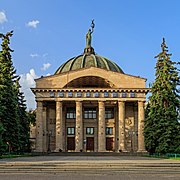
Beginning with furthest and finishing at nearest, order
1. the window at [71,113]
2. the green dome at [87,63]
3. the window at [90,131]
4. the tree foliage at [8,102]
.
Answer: the green dome at [87,63]
the window at [71,113]
the window at [90,131]
the tree foliage at [8,102]

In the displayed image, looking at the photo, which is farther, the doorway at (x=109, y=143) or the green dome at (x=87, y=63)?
the green dome at (x=87, y=63)

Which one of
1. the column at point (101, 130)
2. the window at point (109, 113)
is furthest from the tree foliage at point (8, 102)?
the window at point (109, 113)

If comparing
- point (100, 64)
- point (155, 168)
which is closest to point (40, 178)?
point (155, 168)

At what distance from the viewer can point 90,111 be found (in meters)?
54.2

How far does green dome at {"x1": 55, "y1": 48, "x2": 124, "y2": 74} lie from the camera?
58031 millimetres

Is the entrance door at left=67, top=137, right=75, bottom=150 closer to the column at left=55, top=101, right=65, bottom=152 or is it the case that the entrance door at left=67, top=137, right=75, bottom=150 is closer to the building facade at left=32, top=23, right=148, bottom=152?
the building facade at left=32, top=23, right=148, bottom=152

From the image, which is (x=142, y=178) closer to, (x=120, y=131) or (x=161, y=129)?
(x=161, y=129)

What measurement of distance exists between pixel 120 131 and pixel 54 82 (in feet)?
40.7

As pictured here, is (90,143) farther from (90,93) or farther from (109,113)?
(90,93)

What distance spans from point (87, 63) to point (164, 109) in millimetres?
25238

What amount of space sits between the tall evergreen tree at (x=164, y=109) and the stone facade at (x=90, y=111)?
1053 cm

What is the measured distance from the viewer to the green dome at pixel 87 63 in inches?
2285

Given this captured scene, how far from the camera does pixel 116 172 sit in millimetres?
15359

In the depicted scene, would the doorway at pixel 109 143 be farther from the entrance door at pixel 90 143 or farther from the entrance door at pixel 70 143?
the entrance door at pixel 70 143
